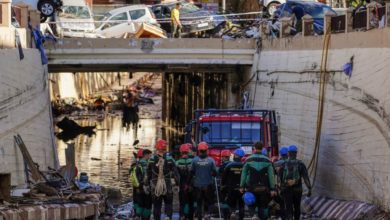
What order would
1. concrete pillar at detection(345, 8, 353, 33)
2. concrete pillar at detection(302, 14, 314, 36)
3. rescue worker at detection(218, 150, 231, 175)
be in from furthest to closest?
concrete pillar at detection(302, 14, 314, 36) < concrete pillar at detection(345, 8, 353, 33) < rescue worker at detection(218, 150, 231, 175)

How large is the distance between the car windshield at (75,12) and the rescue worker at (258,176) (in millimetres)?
27535

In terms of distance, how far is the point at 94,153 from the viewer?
1902 inches

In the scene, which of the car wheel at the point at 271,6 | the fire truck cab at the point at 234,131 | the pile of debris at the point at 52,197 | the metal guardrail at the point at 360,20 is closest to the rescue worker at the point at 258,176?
the pile of debris at the point at 52,197

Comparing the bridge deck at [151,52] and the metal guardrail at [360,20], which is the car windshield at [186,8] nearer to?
the bridge deck at [151,52]

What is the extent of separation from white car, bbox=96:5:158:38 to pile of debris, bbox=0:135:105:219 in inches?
791

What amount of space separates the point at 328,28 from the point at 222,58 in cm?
1190

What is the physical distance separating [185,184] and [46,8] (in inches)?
912

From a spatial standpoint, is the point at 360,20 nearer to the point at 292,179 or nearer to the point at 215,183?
the point at 292,179

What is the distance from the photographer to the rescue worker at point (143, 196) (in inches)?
869

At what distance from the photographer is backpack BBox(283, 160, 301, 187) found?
74.4 feet

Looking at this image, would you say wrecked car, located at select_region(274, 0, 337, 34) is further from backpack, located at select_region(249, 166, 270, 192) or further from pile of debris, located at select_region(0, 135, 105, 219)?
backpack, located at select_region(249, 166, 270, 192)

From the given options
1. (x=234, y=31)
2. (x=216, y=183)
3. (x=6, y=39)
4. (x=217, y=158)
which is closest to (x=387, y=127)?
(x=216, y=183)

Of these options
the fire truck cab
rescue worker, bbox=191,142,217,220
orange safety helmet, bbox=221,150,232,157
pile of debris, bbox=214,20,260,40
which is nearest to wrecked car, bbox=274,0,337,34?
pile of debris, bbox=214,20,260,40

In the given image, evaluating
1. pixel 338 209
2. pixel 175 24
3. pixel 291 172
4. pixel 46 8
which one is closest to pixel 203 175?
pixel 291 172
